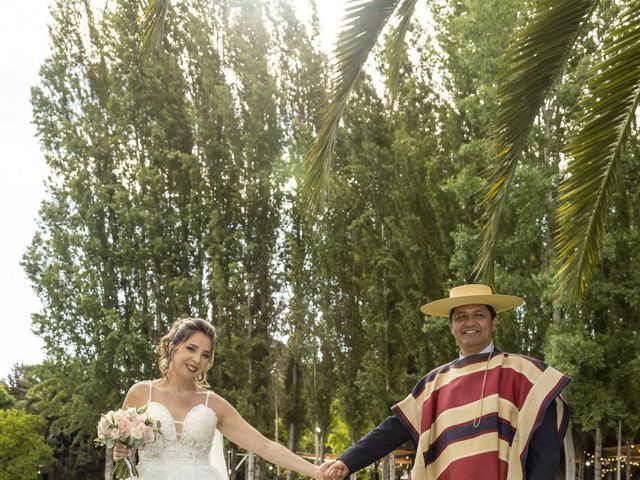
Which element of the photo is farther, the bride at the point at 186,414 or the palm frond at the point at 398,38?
the palm frond at the point at 398,38

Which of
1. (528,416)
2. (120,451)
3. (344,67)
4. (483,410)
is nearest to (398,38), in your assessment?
(344,67)

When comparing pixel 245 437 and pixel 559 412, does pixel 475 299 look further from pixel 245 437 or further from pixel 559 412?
pixel 245 437

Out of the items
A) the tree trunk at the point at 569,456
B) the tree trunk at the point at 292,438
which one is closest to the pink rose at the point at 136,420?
the tree trunk at the point at 569,456

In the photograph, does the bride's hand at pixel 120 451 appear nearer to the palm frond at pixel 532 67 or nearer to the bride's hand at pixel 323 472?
the bride's hand at pixel 323 472

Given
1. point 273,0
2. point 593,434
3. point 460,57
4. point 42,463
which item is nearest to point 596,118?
point 460,57

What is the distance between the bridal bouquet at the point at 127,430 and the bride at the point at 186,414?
12 centimetres

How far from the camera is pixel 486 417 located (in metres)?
4.48

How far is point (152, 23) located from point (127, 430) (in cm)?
240

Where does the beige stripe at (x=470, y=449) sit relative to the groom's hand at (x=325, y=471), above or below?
below

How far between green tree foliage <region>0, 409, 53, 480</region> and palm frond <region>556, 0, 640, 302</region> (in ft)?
115

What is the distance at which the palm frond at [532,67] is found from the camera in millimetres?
5621

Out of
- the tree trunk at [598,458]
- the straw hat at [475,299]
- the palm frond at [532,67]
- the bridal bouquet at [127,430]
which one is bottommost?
the bridal bouquet at [127,430]

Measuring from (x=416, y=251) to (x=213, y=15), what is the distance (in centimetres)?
1046

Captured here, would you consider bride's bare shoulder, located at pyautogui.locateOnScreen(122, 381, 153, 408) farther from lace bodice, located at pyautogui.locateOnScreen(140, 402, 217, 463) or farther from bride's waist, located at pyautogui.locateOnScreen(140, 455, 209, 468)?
bride's waist, located at pyautogui.locateOnScreen(140, 455, 209, 468)
